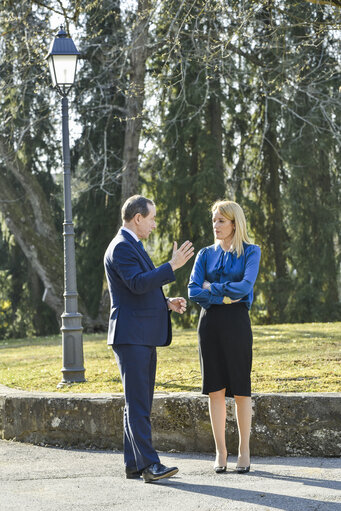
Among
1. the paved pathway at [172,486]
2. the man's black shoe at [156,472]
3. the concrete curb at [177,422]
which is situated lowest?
the paved pathway at [172,486]

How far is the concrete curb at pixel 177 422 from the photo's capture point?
634cm

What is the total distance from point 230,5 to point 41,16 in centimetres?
829

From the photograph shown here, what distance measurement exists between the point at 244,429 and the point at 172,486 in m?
→ 0.67

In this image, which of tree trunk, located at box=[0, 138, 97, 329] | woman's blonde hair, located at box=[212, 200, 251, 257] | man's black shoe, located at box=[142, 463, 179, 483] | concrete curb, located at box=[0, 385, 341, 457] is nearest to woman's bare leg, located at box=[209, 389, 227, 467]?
man's black shoe, located at box=[142, 463, 179, 483]

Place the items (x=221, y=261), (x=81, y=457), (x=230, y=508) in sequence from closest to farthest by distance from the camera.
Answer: (x=230, y=508)
(x=221, y=261)
(x=81, y=457)

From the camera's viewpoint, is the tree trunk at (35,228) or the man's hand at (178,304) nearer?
the man's hand at (178,304)

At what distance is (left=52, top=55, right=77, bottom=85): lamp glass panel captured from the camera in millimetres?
9711

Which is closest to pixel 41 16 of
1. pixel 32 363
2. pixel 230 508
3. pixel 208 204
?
pixel 208 204

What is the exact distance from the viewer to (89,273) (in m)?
23.9

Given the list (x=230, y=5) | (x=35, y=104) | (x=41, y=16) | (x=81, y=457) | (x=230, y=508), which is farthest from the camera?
(x=35, y=104)

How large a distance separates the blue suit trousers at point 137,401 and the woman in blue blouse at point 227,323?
0.47m

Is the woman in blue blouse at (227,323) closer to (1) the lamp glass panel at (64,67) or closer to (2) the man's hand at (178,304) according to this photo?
(2) the man's hand at (178,304)

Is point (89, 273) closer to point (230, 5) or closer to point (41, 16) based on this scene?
point (41, 16)

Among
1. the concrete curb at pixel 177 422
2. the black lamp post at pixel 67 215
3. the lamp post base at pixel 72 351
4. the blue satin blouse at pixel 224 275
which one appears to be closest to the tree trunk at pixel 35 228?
the black lamp post at pixel 67 215
